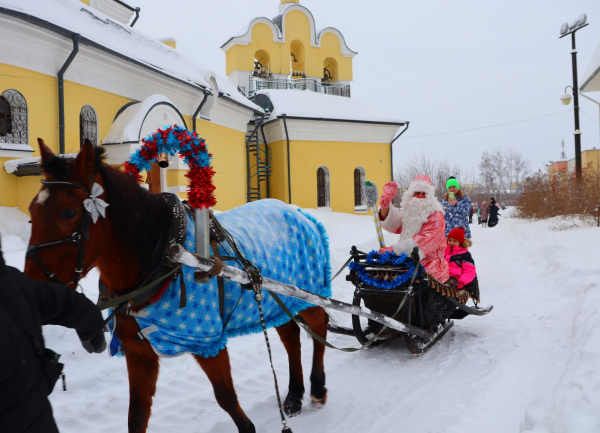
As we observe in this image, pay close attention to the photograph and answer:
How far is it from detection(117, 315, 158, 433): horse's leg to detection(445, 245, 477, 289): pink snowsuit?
374cm

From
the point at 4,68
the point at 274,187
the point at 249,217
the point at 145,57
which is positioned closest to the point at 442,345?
the point at 249,217

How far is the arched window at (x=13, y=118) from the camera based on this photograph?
874 cm

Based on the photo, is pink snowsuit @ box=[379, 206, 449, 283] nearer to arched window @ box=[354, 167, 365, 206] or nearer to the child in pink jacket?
the child in pink jacket

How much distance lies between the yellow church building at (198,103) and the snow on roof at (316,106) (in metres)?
0.09

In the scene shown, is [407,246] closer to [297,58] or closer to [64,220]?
[64,220]

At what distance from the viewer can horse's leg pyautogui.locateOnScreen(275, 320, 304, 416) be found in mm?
3672

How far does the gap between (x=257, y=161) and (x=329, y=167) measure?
12.3ft

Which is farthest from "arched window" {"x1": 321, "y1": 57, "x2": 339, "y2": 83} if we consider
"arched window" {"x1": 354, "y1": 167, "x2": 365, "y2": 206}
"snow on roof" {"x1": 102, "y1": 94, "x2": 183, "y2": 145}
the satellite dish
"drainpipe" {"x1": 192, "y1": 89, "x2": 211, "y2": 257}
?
"drainpipe" {"x1": 192, "y1": 89, "x2": 211, "y2": 257}

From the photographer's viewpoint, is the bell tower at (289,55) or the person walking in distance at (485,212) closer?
the bell tower at (289,55)

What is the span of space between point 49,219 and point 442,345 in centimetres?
426

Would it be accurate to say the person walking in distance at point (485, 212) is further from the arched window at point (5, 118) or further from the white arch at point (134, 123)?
the arched window at point (5, 118)

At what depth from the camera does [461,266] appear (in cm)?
562

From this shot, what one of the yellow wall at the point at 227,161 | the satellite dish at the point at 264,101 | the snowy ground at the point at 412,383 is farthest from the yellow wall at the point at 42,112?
the satellite dish at the point at 264,101

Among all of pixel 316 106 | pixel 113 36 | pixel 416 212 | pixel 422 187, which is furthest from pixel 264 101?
pixel 416 212
